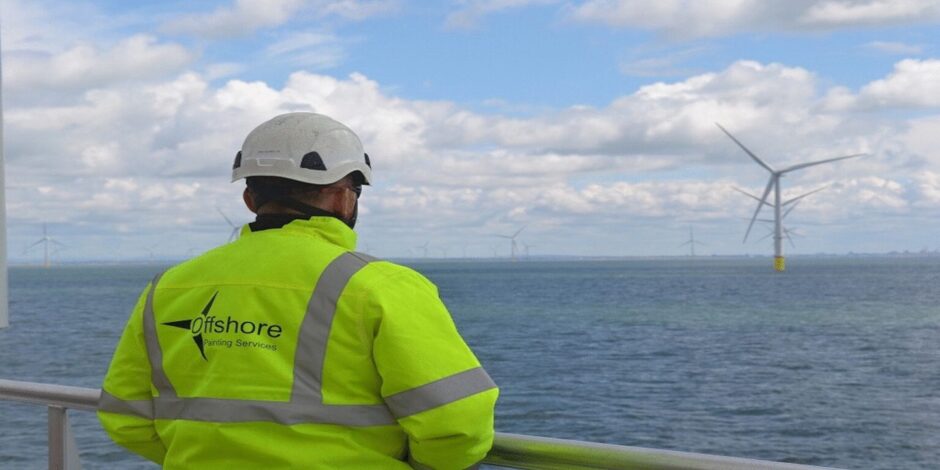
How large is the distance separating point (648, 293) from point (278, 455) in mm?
108414

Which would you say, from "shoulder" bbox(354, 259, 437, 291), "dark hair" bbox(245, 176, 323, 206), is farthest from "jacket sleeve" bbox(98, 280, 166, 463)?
"shoulder" bbox(354, 259, 437, 291)

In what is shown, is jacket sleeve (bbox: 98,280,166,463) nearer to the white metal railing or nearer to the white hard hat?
the white hard hat

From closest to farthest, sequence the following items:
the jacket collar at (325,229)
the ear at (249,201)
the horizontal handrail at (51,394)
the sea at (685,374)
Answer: the jacket collar at (325,229), the ear at (249,201), the horizontal handrail at (51,394), the sea at (685,374)

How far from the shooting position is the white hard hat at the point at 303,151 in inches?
82.3

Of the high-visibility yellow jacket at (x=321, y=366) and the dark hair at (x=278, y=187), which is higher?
the dark hair at (x=278, y=187)

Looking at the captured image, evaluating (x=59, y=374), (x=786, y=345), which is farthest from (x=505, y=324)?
(x=59, y=374)

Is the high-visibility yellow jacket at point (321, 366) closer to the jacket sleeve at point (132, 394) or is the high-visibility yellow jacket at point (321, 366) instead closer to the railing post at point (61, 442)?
the jacket sleeve at point (132, 394)

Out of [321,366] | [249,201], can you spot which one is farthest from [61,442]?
[321,366]

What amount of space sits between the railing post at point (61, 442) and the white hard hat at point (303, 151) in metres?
1.57

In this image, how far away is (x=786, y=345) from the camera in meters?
54.1

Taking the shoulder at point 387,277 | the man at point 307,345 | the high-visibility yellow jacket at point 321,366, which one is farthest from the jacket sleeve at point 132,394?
the shoulder at point 387,277

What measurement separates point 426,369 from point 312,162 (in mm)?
523

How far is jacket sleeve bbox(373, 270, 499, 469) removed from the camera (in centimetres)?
185

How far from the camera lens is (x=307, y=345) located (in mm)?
1903
